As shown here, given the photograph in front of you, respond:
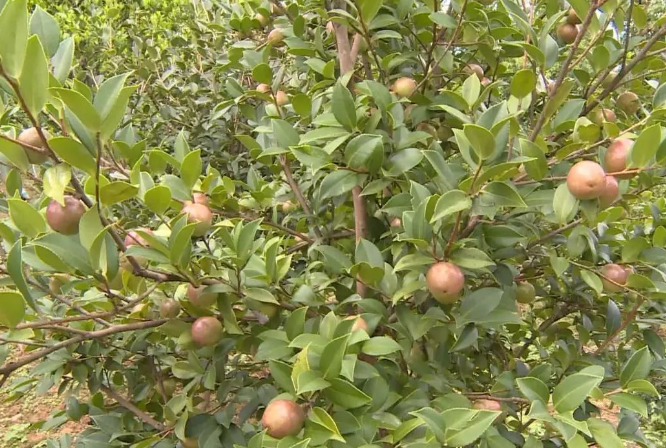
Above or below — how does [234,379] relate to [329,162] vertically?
below

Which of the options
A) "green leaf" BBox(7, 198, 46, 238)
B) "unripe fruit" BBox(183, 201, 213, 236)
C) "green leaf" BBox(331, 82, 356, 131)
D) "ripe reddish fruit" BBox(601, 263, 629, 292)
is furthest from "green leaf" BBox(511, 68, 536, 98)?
"green leaf" BBox(7, 198, 46, 238)

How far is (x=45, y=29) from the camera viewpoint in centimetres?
92

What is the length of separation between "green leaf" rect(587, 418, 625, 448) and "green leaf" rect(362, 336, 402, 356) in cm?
37

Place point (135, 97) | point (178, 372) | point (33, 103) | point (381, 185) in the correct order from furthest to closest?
1. point (135, 97)
2. point (178, 372)
3. point (381, 185)
4. point (33, 103)

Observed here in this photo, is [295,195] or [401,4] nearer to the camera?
[401,4]

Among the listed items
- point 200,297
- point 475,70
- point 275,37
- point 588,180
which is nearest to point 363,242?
point 200,297

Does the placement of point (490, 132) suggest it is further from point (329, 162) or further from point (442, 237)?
point (329, 162)

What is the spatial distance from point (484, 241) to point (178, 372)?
0.79 meters

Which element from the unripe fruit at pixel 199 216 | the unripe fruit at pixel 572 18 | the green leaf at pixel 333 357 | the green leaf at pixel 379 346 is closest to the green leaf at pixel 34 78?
the unripe fruit at pixel 199 216

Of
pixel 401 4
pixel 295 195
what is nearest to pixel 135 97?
pixel 295 195

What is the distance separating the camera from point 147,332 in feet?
4.94

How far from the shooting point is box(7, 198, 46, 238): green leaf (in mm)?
922

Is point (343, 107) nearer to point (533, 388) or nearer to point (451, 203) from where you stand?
point (451, 203)

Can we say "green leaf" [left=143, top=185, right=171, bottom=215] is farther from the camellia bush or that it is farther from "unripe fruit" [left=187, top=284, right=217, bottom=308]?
"unripe fruit" [left=187, top=284, right=217, bottom=308]
